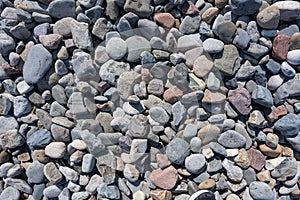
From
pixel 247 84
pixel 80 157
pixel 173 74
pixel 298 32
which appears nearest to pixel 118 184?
pixel 80 157

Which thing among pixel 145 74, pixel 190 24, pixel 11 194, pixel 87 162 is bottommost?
pixel 11 194

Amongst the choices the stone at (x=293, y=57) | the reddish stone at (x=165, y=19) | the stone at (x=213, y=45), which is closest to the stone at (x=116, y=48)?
the reddish stone at (x=165, y=19)

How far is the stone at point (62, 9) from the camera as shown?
895 mm

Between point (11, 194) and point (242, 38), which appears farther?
point (11, 194)

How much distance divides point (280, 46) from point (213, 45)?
18 cm

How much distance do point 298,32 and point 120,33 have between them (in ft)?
1.58

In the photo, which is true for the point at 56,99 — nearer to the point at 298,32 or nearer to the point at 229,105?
the point at 229,105

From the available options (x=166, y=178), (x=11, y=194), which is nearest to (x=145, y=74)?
(x=166, y=178)

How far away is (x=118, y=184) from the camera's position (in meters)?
0.92

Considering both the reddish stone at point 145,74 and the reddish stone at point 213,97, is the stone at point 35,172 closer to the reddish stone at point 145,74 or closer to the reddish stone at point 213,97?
the reddish stone at point 145,74

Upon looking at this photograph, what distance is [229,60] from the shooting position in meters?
0.87

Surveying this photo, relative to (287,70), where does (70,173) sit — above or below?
below

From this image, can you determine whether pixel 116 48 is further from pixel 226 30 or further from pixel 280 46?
pixel 280 46

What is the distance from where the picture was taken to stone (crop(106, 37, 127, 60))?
0.89m
